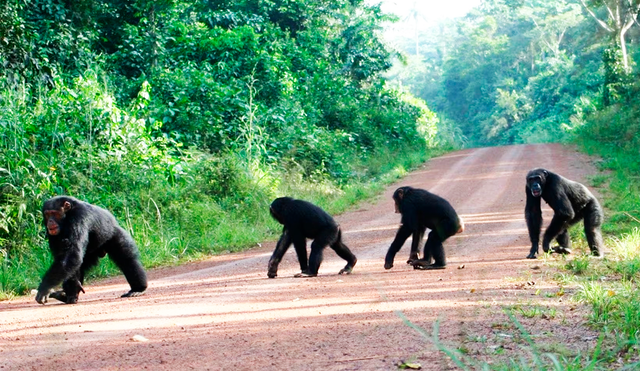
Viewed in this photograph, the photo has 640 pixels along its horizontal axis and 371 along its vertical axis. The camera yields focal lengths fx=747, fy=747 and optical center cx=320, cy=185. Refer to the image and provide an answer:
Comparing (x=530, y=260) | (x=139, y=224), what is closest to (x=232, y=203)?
(x=139, y=224)

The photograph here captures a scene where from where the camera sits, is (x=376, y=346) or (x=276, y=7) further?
(x=276, y=7)

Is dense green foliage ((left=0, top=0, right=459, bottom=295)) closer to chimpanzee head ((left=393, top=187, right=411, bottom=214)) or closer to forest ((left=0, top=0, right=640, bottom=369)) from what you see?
forest ((left=0, top=0, right=640, bottom=369))

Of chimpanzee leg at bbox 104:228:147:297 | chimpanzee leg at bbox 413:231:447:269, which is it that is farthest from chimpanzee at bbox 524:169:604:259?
chimpanzee leg at bbox 104:228:147:297

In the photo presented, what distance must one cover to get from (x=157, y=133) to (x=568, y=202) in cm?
1055

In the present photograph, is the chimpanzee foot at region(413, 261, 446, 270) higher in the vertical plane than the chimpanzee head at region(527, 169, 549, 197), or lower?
lower

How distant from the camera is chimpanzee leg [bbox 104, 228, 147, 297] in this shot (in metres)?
8.66

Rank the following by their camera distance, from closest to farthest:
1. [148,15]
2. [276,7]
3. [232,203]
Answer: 1. [232,203]
2. [148,15]
3. [276,7]

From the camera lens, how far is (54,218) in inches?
317

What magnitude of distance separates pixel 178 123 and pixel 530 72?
42675mm

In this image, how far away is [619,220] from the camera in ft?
44.5

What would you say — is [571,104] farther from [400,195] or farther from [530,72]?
[400,195]

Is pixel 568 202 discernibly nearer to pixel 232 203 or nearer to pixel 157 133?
pixel 232 203

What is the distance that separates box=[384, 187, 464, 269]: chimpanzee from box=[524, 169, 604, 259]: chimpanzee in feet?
4.16

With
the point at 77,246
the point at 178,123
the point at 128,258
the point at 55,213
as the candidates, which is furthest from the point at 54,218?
the point at 178,123
